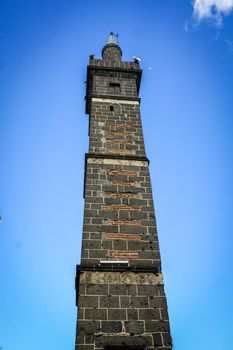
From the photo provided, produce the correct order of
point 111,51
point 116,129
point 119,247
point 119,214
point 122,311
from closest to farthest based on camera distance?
point 122,311
point 119,247
point 119,214
point 116,129
point 111,51

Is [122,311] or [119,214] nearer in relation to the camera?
[122,311]

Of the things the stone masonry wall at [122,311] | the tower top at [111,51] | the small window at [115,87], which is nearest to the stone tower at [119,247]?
the stone masonry wall at [122,311]

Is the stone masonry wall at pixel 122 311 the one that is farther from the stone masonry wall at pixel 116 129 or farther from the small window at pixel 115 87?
the small window at pixel 115 87

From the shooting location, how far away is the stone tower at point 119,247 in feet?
17.6

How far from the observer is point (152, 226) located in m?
7.06

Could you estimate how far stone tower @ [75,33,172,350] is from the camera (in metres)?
5.36

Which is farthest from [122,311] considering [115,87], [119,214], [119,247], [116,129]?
[115,87]

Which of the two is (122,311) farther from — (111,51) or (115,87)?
(111,51)

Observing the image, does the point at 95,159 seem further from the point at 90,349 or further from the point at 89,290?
the point at 90,349

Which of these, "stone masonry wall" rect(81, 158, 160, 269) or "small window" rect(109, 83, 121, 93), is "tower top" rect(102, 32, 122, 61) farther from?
"stone masonry wall" rect(81, 158, 160, 269)

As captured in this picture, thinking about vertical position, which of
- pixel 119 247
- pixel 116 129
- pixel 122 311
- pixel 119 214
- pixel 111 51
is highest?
pixel 111 51

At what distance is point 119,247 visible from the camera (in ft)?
21.6

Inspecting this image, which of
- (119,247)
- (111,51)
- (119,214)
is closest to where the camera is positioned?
(119,247)

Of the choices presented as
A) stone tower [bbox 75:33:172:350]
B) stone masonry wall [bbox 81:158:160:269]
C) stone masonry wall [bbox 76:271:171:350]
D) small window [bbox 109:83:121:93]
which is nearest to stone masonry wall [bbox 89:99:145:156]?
stone tower [bbox 75:33:172:350]
